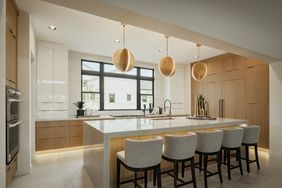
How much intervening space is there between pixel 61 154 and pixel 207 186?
11.5 feet

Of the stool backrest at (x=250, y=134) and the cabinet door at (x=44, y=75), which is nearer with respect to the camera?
the stool backrest at (x=250, y=134)

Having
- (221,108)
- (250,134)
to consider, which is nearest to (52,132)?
(250,134)

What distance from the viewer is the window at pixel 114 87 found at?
575 centimetres

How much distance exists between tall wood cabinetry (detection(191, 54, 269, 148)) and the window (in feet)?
7.30

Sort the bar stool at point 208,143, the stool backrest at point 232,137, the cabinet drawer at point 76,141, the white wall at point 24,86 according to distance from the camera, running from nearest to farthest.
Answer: the bar stool at point 208,143 → the stool backrest at point 232,137 → the white wall at point 24,86 → the cabinet drawer at point 76,141

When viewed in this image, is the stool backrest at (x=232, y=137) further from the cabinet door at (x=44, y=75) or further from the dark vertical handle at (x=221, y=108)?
the cabinet door at (x=44, y=75)

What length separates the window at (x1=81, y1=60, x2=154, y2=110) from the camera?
18.9ft

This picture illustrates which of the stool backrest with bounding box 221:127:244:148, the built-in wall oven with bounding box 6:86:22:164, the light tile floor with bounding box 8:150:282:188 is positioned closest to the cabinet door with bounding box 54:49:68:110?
the light tile floor with bounding box 8:150:282:188

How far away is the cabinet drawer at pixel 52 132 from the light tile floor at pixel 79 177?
67 cm

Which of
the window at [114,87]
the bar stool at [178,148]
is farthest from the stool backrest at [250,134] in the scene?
the window at [114,87]

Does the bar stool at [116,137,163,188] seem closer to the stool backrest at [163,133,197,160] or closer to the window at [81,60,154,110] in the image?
the stool backrest at [163,133,197,160]

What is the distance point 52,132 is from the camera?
4.34m

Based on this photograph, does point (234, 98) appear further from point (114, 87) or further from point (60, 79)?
point (60, 79)

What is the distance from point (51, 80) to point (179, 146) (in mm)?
3887
